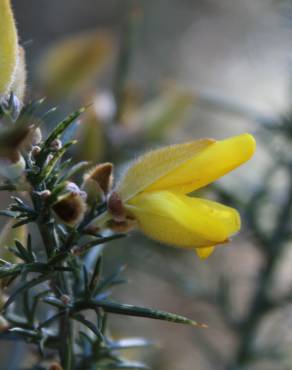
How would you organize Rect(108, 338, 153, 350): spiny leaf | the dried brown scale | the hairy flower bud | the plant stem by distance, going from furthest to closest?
the plant stem < Rect(108, 338, 153, 350): spiny leaf < the dried brown scale < the hairy flower bud

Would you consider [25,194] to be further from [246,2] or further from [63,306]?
[246,2]

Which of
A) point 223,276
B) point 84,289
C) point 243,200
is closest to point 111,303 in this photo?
point 84,289

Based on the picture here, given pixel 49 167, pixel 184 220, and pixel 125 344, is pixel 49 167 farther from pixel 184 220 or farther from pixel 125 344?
pixel 125 344

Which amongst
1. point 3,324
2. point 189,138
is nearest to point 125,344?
point 3,324

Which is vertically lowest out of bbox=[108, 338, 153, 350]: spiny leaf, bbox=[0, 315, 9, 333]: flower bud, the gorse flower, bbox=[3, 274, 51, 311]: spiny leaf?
bbox=[108, 338, 153, 350]: spiny leaf

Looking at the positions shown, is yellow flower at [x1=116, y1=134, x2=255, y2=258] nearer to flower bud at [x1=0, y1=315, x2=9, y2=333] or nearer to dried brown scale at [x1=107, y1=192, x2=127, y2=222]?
dried brown scale at [x1=107, y1=192, x2=127, y2=222]

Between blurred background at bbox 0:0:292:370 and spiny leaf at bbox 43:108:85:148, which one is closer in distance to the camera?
spiny leaf at bbox 43:108:85:148

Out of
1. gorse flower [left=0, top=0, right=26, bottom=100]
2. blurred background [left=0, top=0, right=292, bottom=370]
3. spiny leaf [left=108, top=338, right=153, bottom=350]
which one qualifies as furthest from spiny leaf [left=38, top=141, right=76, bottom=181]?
blurred background [left=0, top=0, right=292, bottom=370]
